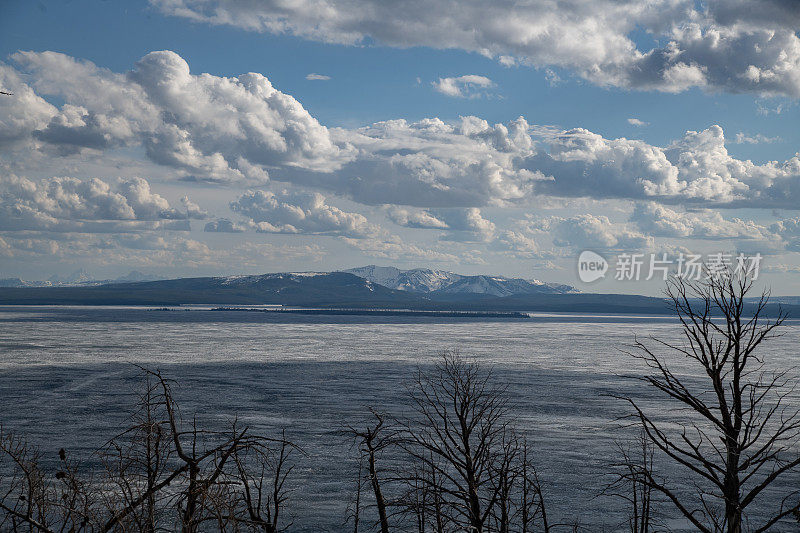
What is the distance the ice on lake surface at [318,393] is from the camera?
99.0 feet

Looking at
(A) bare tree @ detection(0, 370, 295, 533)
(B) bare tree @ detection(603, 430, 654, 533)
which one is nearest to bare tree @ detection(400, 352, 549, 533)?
(B) bare tree @ detection(603, 430, 654, 533)

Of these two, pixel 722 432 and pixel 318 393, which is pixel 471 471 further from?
pixel 318 393

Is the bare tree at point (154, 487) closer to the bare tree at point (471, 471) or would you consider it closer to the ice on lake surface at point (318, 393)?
the bare tree at point (471, 471)

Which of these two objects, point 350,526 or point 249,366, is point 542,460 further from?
point 249,366

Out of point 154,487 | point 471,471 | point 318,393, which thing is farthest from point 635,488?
point 318,393

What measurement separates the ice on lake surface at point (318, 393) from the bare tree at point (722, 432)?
1.89 metres

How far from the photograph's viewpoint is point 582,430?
132 ft

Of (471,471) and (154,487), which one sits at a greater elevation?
(154,487)

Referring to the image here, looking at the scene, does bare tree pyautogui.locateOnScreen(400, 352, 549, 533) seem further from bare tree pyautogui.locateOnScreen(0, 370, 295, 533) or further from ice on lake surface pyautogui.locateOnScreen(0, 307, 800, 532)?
bare tree pyautogui.locateOnScreen(0, 370, 295, 533)

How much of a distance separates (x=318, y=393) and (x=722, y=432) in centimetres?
3854

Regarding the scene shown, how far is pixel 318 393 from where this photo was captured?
5450 cm

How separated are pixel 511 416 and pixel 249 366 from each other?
3810 centimetres

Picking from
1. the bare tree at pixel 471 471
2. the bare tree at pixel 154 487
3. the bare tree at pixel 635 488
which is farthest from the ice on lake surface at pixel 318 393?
the bare tree at pixel 154 487

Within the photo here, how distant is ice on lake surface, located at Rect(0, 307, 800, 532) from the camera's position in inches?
1188
